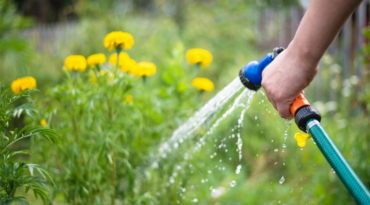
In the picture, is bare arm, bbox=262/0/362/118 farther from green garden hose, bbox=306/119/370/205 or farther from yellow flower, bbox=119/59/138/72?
yellow flower, bbox=119/59/138/72

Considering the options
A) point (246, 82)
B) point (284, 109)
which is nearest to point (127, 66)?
point (246, 82)

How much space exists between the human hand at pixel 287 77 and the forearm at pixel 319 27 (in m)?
0.01

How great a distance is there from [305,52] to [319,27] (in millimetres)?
73

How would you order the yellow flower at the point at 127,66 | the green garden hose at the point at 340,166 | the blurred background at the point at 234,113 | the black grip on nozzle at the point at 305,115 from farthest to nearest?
the blurred background at the point at 234,113
the yellow flower at the point at 127,66
the black grip on nozzle at the point at 305,115
the green garden hose at the point at 340,166

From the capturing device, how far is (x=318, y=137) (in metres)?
0.69

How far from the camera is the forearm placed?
663 millimetres

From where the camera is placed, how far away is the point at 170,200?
4.82ft

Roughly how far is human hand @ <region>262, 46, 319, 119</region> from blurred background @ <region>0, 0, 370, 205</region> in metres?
0.27

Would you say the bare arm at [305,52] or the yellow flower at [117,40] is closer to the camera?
the bare arm at [305,52]

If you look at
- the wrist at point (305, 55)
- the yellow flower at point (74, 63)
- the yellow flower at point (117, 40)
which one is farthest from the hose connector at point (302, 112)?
the yellow flower at point (74, 63)

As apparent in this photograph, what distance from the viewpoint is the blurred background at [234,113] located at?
1.47 metres

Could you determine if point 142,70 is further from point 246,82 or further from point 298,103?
point 298,103

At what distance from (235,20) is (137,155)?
3.80m

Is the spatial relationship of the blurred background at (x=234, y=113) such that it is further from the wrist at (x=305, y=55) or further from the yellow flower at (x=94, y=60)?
the wrist at (x=305, y=55)
